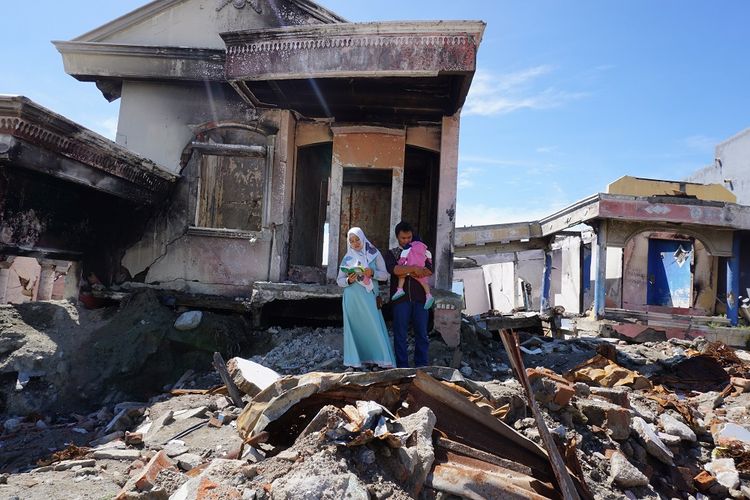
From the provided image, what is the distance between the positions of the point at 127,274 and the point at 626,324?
11444 millimetres

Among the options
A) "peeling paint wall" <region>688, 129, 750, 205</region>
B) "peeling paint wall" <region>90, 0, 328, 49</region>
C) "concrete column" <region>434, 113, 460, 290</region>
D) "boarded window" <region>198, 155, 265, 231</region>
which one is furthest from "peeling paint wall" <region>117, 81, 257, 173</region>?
"peeling paint wall" <region>688, 129, 750, 205</region>

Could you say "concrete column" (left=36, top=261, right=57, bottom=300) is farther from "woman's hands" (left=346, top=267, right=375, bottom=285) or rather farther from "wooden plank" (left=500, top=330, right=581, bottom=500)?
"wooden plank" (left=500, top=330, right=581, bottom=500)

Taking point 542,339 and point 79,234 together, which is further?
point 542,339

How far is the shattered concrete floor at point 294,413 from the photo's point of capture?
9.46 feet

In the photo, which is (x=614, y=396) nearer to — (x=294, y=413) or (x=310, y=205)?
(x=294, y=413)

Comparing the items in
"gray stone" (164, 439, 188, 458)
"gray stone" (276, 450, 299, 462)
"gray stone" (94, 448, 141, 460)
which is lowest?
"gray stone" (94, 448, 141, 460)

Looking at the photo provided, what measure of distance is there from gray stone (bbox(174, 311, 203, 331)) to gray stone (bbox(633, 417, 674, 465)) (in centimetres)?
550

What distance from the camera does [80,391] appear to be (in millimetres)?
6066

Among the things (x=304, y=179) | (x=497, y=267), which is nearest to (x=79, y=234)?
(x=304, y=179)

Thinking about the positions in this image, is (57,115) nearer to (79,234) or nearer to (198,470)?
(79,234)

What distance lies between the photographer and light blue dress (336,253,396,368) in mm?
5242

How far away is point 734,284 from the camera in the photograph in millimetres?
13836

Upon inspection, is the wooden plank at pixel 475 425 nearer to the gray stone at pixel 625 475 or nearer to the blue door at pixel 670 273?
the gray stone at pixel 625 475

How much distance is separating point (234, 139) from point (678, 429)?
687 cm
